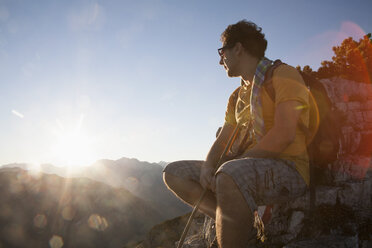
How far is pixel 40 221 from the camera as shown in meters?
102

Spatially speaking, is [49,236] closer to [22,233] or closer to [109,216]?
[22,233]

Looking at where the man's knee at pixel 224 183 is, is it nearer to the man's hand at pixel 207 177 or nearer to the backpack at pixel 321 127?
the man's hand at pixel 207 177

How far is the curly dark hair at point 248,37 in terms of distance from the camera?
343cm

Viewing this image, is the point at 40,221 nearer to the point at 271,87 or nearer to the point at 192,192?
the point at 192,192

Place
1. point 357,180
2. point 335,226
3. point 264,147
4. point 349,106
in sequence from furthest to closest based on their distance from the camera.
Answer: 1. point 349,106
2. point 357,180
3. point 335,226
4. point 264,147

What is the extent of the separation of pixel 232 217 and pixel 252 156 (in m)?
0.80

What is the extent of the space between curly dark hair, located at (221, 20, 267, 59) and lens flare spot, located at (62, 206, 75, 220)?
129302 mm

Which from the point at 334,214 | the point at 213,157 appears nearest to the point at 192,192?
the point at 213,157

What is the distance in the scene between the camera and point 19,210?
10275 centimetres

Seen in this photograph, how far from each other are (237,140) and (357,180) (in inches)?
92.5

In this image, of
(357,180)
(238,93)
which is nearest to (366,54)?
(357,180)

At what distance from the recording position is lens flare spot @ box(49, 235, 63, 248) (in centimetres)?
9838

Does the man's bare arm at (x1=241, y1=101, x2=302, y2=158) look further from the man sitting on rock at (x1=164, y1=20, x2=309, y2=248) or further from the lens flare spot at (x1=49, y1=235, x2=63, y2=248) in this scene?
the lens flare spot at (x1=49, y1=235, x2=63, y2=248)

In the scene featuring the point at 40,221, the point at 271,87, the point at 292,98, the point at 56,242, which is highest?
the point at 271,87
